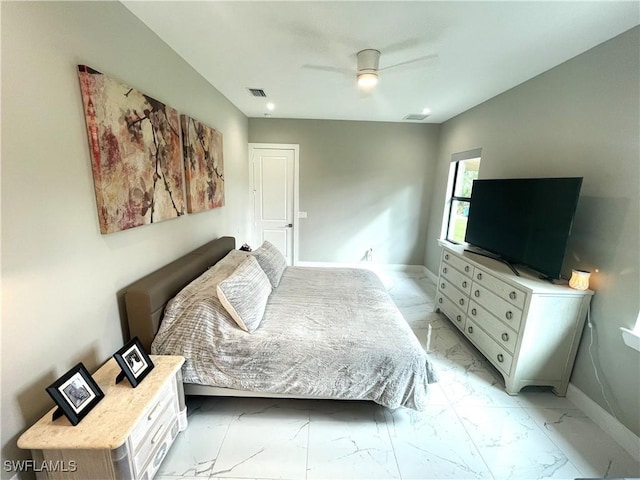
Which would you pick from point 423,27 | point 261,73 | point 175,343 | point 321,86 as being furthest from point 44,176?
point 321,86

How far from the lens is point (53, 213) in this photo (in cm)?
118

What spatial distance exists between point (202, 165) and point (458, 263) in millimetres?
2789

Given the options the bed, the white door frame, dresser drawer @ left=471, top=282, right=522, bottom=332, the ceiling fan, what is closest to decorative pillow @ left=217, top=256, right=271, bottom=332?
the bed

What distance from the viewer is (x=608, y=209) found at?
5.78 ft

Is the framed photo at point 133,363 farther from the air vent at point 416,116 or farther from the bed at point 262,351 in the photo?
the air vent at point 416,116

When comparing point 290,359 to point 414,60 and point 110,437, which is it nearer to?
point 110,437

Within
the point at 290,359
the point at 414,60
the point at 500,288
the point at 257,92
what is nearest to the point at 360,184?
the point at 257,92

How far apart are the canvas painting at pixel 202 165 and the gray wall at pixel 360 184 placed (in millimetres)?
1578

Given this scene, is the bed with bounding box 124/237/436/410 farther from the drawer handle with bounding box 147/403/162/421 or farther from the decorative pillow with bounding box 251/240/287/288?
the decorative pillow with bounding box 251/240/287/288

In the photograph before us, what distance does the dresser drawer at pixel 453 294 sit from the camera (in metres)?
2.64

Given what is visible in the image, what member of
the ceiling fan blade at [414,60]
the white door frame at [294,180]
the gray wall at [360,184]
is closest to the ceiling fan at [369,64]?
the ceiling fan blade at [414,60]

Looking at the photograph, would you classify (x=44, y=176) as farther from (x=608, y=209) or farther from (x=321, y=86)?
(x=608, y=209)

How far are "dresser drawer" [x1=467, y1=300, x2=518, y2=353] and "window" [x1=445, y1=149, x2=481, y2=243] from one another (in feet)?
4.96

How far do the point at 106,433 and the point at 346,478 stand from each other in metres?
1.17
